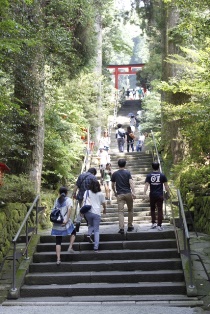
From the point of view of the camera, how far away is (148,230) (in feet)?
34.7

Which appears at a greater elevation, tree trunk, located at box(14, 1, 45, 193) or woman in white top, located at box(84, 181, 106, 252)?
tree trunk, located at box(14, 1, 45, 193)

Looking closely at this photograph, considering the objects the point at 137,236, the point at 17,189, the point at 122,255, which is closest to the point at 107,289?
the point at 122,255

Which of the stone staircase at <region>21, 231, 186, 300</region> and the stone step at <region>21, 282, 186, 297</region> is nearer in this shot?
the stone step at <region>21, 282, 186, 297</region>

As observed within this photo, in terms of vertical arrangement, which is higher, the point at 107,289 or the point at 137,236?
the point at 137,236

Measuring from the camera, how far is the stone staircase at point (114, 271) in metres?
8.23

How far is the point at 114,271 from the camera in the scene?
29.7 ft

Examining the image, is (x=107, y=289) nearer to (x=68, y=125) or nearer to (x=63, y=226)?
(x=63, y=226)

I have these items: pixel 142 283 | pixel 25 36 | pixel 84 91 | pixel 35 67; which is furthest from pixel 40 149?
pixel 84 91

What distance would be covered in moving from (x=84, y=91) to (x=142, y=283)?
15053mm

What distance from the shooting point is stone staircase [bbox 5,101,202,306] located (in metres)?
8.23

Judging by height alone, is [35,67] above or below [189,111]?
above

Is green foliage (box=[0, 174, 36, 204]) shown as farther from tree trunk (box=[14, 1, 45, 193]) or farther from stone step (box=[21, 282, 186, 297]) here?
stone step (box=[21, 282, 186, 297])

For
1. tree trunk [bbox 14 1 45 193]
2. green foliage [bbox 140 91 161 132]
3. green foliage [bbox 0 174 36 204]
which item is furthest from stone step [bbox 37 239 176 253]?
green foliage [bbox 140 91 161 132]

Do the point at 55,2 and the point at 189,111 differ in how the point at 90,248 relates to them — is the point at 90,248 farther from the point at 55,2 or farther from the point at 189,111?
the point at 55,2
